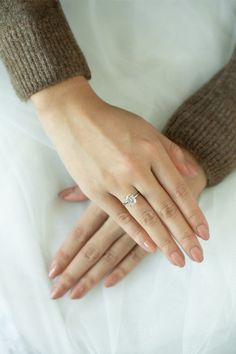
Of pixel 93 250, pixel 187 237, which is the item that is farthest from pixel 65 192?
pixel 187 237

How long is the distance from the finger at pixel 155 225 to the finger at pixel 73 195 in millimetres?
117

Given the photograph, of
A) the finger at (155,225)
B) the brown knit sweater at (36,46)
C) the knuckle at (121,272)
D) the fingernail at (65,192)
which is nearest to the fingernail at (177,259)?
the finger at (155,225)

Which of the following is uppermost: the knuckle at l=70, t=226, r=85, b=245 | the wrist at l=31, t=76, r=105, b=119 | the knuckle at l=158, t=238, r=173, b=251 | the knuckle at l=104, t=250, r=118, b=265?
the wrist at l=31, t=76, r=105, b=119

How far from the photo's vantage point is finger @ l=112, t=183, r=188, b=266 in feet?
2.59

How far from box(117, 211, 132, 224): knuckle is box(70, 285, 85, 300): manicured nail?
0.44ft

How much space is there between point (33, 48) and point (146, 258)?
413 millimetres

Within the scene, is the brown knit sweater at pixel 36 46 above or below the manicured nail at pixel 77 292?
above

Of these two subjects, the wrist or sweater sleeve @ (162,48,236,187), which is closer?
the wrist

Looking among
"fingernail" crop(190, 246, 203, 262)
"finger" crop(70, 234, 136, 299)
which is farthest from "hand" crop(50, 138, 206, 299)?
"fingernail" crop(190, 246, 203, 262)

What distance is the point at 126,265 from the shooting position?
2.79 ft

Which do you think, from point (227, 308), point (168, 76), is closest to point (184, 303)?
point (227, 308)

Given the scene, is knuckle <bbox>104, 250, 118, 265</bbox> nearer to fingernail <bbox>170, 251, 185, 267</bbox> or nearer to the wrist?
fingernail <bbox>170, 251, 185, 267</bbox>

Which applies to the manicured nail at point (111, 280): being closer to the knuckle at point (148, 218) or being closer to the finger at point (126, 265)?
the finger at point (126, 265)

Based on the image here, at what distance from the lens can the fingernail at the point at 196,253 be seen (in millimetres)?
786
